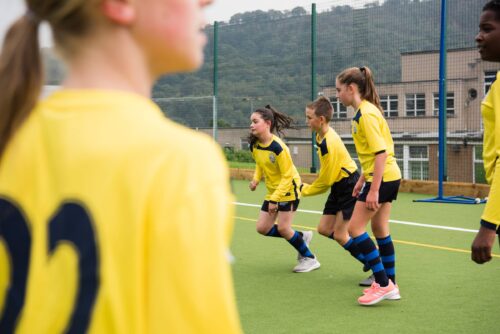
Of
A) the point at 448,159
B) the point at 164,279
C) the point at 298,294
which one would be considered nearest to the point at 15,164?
the point at 164,279

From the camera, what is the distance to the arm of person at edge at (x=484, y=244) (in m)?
3.99

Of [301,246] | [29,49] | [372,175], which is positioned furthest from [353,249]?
[29,49]

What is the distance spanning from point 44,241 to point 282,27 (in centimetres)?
1874

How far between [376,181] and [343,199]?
137 cm

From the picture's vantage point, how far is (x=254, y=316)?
19.1 feet

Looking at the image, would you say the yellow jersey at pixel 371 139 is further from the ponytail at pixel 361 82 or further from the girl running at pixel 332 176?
the girl running at pixel 332 176

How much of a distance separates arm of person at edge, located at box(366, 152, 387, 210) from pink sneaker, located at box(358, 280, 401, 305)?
2.12 feet

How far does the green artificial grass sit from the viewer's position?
5.55 meters

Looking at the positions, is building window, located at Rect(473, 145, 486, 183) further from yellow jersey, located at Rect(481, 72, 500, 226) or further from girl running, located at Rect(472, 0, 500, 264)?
girl running, located at Rect(472, 0, 500, 264)

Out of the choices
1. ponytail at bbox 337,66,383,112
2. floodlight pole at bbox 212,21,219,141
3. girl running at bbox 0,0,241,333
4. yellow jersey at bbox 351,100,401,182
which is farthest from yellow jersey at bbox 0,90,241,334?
floodlight pole at bbox 212,21,219,141

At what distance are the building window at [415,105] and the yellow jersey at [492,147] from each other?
1331 centimetres

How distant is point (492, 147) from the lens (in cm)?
422

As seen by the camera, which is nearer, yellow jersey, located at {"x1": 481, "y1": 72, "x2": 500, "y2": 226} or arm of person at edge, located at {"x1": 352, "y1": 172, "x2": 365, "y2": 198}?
yellow jersey, located at {"x1": 481, "y1": 72, "x2": 500, "y2": 226}

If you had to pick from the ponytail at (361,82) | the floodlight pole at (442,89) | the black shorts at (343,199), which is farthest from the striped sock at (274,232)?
the floodlight pole at (442,89)
